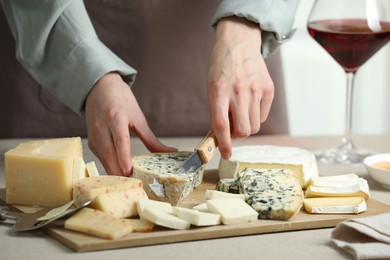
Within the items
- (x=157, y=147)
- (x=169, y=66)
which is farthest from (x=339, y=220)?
(x=169, y=66)

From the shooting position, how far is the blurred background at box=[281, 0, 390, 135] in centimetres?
316

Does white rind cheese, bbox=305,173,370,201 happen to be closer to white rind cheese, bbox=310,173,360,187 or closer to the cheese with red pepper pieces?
white rind cheese, bbox=310,173,360,187

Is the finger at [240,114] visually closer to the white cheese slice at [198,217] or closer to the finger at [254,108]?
the finger at [254,108]

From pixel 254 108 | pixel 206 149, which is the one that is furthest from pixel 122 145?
pixel 254 108

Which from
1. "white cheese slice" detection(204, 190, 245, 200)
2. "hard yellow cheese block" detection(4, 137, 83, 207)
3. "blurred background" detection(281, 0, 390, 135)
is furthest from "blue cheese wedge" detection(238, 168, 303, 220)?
"blurred background" detection(281, 0, 390, 135)

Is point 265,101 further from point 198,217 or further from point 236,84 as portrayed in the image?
point 198,217

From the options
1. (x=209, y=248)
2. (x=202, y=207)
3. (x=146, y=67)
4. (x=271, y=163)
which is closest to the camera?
(x=209, y=248)

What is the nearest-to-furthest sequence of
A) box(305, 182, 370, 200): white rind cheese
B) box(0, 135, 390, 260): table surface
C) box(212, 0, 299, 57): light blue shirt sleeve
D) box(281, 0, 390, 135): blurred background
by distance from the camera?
box(0, 135, 390, 260): table surface
box(305, 182, 370, 200): white rind cheese
box(212, 0, 299, 57): light blue shirt sleeve
box(281, 0, 390, 135): blurred background

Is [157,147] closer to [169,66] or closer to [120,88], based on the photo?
[120,88]

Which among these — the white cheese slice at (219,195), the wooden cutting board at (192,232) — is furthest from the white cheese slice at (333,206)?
the white cheese slice at (219,195)

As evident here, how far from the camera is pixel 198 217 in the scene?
4.42ft

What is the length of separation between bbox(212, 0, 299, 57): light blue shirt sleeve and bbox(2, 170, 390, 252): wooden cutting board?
1.50 feet

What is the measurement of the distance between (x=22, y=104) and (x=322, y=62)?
4.42 ft

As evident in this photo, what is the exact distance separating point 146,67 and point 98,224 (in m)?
0.91
